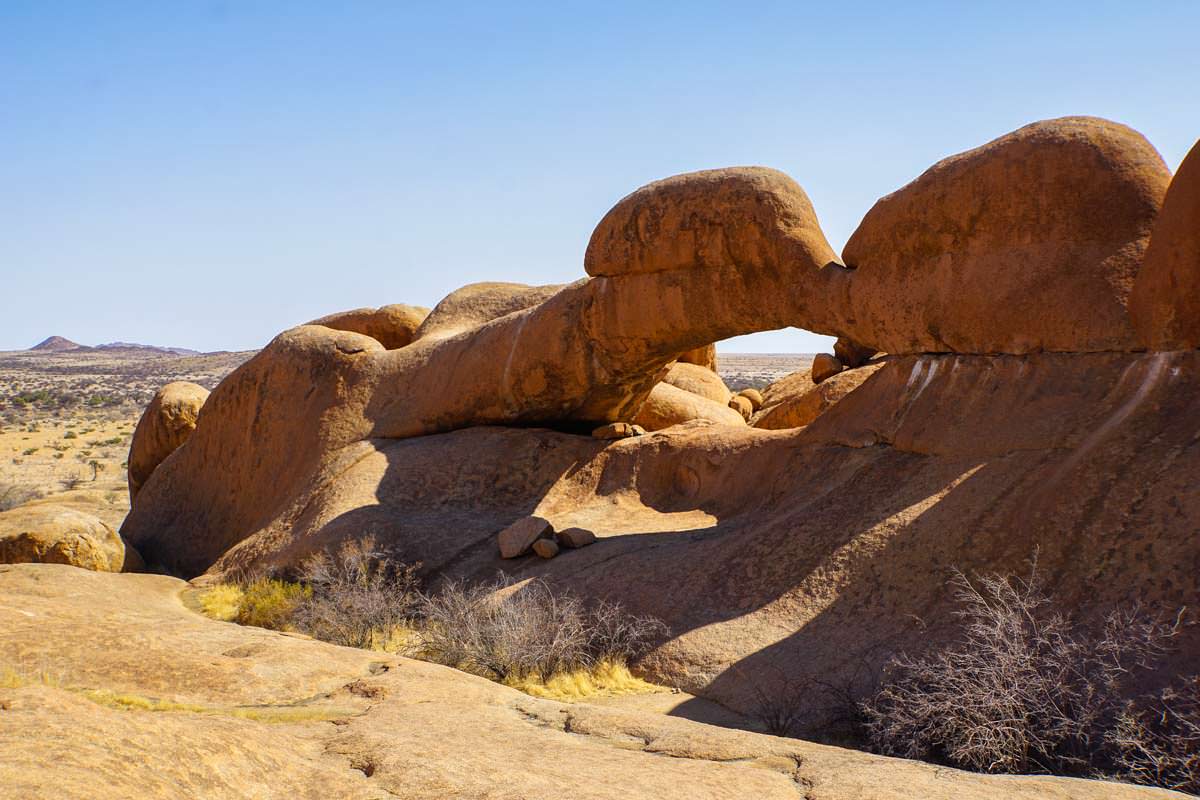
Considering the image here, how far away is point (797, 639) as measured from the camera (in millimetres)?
7203

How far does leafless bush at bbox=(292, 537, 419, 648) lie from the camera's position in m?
8.92

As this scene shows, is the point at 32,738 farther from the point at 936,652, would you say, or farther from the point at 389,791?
the point at 936,652

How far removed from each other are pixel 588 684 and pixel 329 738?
11.9ft

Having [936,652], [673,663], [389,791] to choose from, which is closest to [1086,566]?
[936,652]

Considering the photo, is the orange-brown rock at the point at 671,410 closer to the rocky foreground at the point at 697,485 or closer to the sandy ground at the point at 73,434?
the rocky foreground at the point at 697,485

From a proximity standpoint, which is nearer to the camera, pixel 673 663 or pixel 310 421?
pixel 673 663

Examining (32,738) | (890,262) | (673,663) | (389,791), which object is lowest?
(673,663)

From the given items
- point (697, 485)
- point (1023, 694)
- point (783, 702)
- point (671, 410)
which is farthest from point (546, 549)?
point (1023, 694)

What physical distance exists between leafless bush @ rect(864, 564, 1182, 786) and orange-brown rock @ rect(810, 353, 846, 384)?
10021 millimetres

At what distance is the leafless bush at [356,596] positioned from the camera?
892cm

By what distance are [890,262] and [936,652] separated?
379 cm

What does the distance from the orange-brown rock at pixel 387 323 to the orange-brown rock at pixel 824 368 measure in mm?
6231

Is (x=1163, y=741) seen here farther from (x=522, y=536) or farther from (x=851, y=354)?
(x=851, y=354)

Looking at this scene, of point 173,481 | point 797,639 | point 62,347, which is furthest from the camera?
point 62,347
